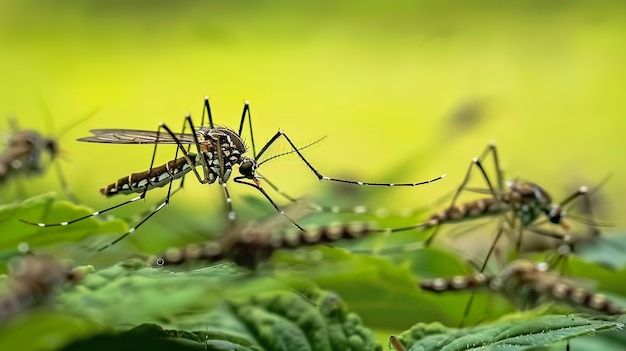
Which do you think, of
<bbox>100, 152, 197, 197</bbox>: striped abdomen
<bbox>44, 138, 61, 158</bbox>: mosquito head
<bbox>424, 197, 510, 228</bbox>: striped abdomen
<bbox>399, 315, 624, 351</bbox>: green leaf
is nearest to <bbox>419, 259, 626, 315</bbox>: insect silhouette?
<bbox>424, 197, 510, 228</bbox>: striped abdomen

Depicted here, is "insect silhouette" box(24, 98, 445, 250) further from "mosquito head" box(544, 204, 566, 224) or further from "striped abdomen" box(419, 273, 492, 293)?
"mosquito head" box(544, 204, 566, 224)

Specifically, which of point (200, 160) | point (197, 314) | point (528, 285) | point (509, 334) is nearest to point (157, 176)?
point (200, 160)

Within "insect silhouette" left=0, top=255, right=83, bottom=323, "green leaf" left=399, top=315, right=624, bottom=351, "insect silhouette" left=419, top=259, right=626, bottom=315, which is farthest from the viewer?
"insect silhouette" left=419, top=259, right=626, bottom=315

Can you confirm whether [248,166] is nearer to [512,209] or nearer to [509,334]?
[509,334]

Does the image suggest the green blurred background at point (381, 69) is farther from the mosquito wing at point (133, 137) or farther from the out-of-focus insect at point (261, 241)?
the mosquito wing at point (133, 137)

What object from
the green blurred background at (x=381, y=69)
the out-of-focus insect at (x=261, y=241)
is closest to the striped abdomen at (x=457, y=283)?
the out-of-focus insect at (x=261, y=241)

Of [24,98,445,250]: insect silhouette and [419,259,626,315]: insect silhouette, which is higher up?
[24,98,445,250]: insect silhouette
